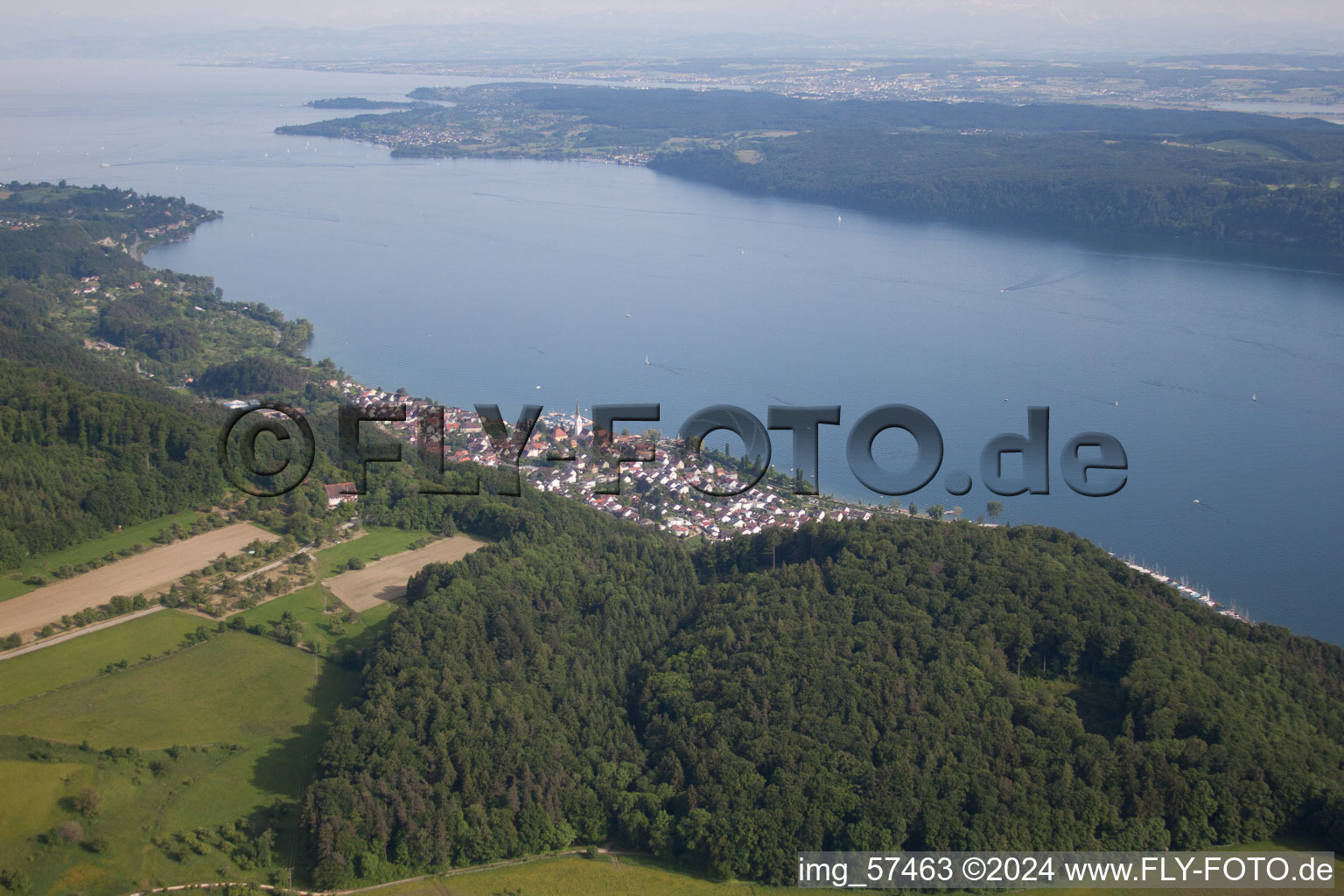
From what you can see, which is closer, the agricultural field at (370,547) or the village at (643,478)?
the agricultural field at (370,547)

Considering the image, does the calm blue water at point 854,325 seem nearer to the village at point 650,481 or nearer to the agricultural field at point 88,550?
the village at point 650,481

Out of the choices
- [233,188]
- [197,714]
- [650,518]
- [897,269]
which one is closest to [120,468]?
[197,714]

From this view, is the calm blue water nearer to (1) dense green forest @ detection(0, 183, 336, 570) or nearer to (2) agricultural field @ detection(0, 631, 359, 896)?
(1) dense green forest @ detection(0, 183, 336, 570)

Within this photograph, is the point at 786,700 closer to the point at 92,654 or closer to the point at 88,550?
the point at 92,654

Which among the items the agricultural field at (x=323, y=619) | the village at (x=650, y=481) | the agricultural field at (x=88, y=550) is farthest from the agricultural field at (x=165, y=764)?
the village at (x=650, y=481)

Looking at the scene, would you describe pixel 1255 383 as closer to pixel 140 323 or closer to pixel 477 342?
pixel 477 342

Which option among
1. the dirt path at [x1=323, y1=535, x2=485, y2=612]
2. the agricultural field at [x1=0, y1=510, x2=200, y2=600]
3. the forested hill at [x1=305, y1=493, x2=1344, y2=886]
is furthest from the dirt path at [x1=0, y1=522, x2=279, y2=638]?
the forested hill at [x1=305, y1=493, x2=1344, y2=886]
